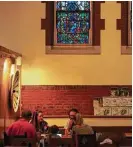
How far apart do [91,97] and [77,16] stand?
2009mm

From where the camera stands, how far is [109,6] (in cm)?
909

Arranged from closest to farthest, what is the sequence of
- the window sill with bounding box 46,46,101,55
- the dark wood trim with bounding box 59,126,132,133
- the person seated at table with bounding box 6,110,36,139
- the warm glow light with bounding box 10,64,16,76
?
the person seated at table with bounding box 6,110,36,139 → the warm glow light with bounding box 10,64,16,76 → the dark wood trim with bounding box 59,126,132,133 → the window sill with bounding box 46,46,101,55

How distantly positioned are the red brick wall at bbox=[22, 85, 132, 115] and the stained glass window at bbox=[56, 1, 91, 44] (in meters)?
Result: 1.14

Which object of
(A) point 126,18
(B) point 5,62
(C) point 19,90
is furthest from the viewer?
(A) point 126,18

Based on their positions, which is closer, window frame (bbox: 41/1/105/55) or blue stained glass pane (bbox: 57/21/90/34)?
window frame (bbox: 41/1/105/55)

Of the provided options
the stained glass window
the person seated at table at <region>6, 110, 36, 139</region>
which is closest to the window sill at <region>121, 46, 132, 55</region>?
the stained glass window

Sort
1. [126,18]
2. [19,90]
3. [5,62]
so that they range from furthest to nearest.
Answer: [126,18], [19,90], [5,62]

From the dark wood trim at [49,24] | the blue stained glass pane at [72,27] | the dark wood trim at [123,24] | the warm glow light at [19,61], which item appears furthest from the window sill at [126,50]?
the warm glow light at [19,61]

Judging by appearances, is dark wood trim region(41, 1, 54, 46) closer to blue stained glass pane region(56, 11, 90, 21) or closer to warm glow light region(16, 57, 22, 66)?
blue stained glass pane region(56, 11, 90, 21)

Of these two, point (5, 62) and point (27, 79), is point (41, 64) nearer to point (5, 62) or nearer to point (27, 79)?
point (27, 79)

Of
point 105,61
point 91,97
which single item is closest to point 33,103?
point 91,97

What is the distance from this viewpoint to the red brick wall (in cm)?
895

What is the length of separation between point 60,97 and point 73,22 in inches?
73.0

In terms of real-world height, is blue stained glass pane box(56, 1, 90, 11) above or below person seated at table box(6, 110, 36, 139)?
above
